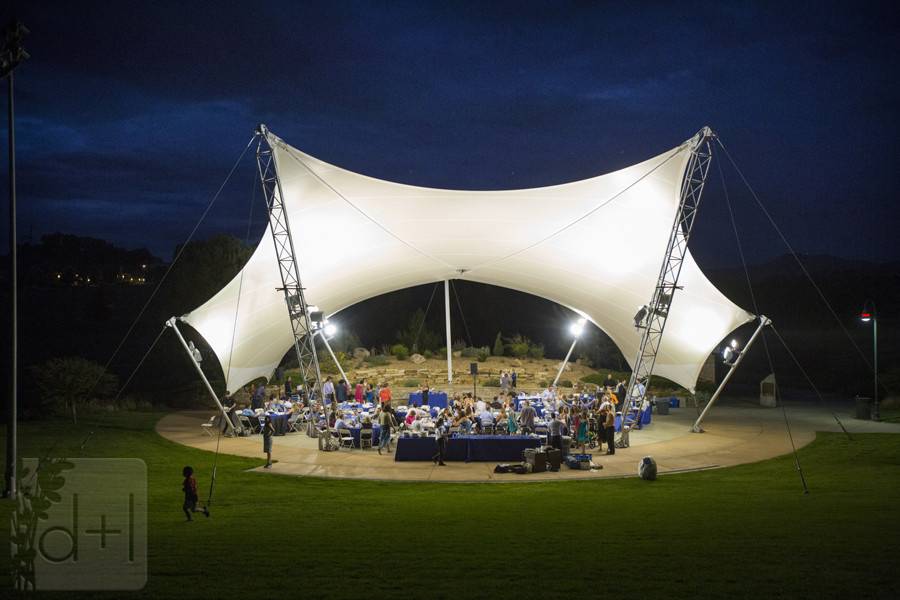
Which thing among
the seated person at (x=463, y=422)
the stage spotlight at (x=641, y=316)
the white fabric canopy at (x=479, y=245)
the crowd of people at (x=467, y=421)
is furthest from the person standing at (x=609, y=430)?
the white fabric canopy at (x=479, y=245)

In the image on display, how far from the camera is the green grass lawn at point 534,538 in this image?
5.87m

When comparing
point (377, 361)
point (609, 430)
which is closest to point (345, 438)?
point (609, 430)

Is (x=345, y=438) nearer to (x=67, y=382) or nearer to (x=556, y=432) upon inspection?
(x=556, y=432)

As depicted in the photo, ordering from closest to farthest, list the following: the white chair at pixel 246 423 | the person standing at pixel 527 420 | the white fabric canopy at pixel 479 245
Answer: the person standing at pixel 527 420
the white fabric canopy at pixel 479 245
the white chair at pixel 246 423

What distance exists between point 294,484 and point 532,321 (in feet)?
135

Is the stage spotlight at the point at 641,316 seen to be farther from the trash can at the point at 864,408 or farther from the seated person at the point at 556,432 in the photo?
the trash can at the point at 864,408

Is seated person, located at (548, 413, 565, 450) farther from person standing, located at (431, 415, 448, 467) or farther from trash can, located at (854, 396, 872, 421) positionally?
trash can, located at (854, 396, 872, 421)

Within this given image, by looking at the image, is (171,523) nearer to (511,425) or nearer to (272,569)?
(272,569)

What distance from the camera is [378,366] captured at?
3189 centimetres

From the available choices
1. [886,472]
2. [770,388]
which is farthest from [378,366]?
[886,472]
